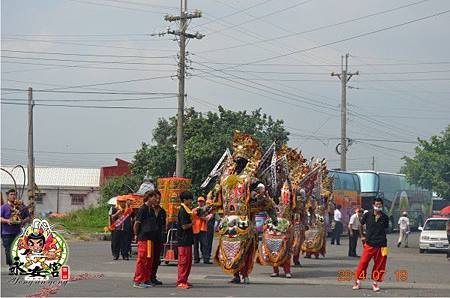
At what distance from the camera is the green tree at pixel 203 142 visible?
49344 millimetres

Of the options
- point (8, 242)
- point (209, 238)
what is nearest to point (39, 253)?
point (8, 242)

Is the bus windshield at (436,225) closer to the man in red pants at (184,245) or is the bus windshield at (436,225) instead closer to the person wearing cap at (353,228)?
the person wearing cap at (353,228)

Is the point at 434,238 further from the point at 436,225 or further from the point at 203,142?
the point at 203,142

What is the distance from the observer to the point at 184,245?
16.2m

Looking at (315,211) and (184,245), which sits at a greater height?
(315,211)

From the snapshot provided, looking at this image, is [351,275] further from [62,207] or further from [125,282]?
[62,207]

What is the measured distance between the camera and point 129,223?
80.3ft

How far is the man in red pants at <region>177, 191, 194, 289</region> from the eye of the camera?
16.0 meters

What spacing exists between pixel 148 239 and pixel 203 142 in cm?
3408

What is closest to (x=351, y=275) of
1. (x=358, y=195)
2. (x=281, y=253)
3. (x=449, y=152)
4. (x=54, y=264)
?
(x=281, y=253)

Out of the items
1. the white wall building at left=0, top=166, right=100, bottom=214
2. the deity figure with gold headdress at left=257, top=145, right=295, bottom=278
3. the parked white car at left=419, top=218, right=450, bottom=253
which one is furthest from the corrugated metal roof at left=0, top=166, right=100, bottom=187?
the deity figure with gold headdress at left=257, top=145, right=295, bottom=278

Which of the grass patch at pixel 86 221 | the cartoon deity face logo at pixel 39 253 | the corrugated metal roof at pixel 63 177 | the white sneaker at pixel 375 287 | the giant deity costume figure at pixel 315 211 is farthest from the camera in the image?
the corrugated metal roof at pixel 63 177

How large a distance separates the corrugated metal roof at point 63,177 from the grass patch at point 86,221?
32021 millimetres

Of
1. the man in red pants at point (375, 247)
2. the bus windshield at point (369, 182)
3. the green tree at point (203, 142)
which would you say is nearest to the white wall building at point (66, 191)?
the green tree at point (203, 142)
